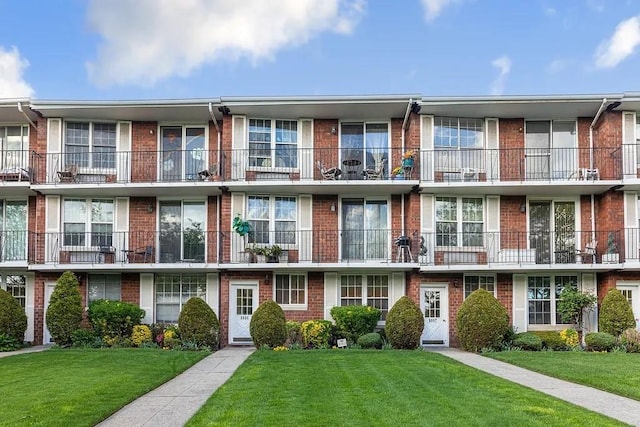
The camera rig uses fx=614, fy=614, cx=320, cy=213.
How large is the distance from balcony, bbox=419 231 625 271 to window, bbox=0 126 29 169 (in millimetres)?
13611

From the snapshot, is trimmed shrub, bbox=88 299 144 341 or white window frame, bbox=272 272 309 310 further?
white window frame, bbox=272 272 309 310

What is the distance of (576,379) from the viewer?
39.9 feet

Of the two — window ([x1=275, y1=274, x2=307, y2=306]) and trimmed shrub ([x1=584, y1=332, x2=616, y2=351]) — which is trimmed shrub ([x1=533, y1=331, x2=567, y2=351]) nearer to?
trimmed shrub ([x1=584, y1=332, x2=616, y2=351])

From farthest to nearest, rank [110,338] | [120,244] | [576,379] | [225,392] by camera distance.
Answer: [120,244] < [110,338] < [576,379] < [225,392]

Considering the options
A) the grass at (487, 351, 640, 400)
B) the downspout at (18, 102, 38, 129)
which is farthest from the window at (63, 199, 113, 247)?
the grass at (487, 351, 640, 400)

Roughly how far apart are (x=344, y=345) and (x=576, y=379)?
771cm

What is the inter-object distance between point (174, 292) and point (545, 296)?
12229 mm

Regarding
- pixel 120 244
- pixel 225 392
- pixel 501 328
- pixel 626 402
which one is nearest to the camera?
pixel 626 402

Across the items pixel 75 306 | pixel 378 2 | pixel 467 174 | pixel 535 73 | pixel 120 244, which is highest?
pixel 378 2

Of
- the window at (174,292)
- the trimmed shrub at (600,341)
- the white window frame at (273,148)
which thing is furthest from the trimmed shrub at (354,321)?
the trimmed shrub at (600,341)

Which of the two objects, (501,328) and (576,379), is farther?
(501,328)

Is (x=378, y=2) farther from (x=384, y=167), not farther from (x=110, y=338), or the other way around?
(x=110, y=338)

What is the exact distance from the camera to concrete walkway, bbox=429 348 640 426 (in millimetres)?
9203

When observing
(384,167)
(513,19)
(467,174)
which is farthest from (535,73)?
(384,167)
